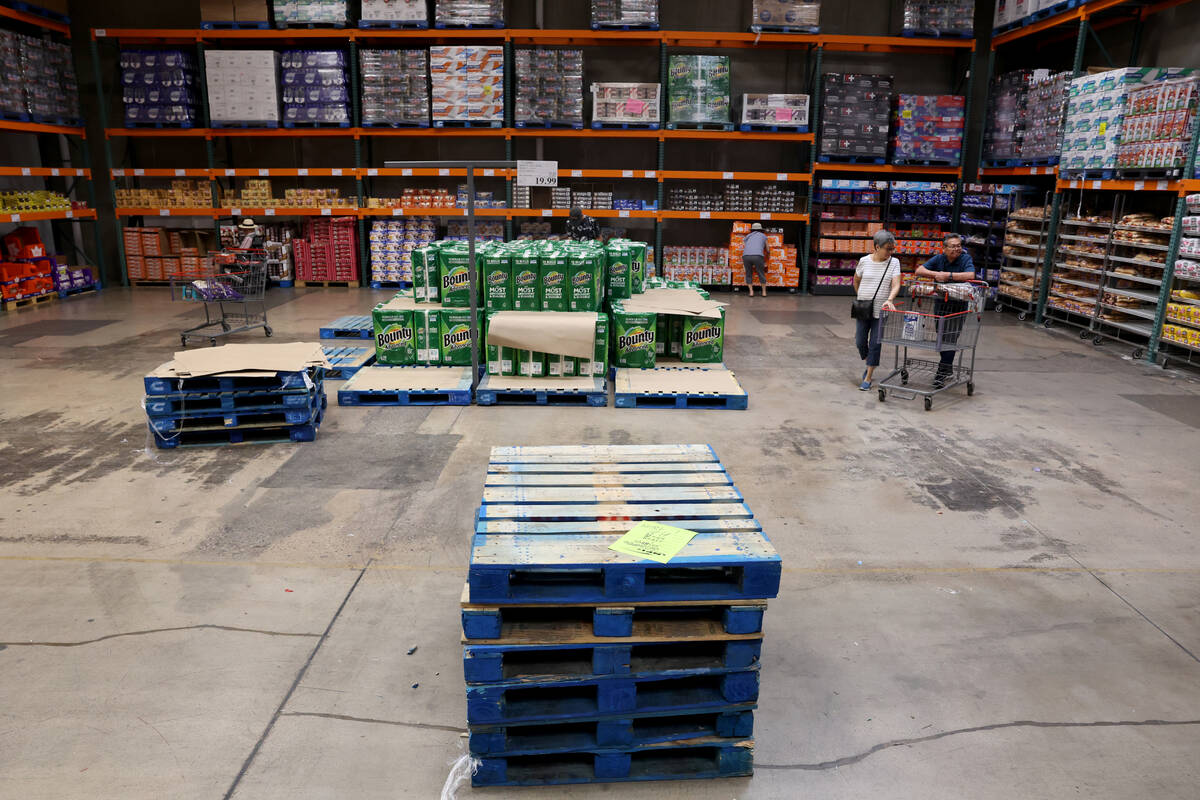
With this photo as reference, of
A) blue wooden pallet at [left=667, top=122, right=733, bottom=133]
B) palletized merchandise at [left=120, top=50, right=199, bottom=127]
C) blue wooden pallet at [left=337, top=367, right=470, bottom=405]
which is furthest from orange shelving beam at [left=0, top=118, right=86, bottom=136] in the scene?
blue wooden pallet at [left=667, top=122, right=733, bottom=133]

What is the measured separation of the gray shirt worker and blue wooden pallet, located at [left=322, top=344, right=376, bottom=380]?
7630 mm

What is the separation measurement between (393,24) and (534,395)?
10.1 m

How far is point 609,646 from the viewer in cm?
289

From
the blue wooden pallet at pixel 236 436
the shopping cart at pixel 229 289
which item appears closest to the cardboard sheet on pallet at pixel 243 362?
the blue wooden pallet at pixel 236 436

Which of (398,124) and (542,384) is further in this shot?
(398,124)

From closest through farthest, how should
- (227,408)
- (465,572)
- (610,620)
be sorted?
(610,620) → (465,572) → (227,408)

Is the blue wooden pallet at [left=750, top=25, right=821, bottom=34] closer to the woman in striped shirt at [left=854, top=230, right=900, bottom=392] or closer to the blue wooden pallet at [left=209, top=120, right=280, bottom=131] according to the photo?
the woman in striped shirt at [left=854, top=230, right=900, bottom=392]

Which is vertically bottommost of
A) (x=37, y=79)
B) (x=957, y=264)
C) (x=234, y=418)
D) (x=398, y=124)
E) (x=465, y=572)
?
(x=465, y=572)

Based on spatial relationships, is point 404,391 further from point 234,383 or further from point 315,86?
point 315,86

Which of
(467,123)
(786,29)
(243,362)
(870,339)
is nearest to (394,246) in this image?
(467,123)

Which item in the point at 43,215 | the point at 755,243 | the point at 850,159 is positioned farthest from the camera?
the point at 850,159

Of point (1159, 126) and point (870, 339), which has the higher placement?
point (1159, 126)

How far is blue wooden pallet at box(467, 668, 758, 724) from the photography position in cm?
292

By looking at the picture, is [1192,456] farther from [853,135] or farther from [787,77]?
[787,77]
